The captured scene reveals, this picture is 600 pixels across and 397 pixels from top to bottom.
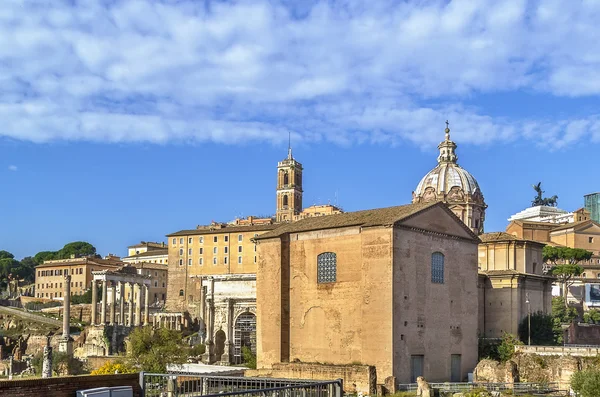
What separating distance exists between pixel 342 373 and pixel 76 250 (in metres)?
90.7

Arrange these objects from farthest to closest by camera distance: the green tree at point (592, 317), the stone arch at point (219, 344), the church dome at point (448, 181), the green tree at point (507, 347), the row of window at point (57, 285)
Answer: the row of window at point (57, 285) → the green tree at point (592, 317) → the church dome at point (448, 181) → the stone arch at point (219, 344) → the green tree at point (507, 347)

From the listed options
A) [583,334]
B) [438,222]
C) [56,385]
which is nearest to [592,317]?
[583,334]

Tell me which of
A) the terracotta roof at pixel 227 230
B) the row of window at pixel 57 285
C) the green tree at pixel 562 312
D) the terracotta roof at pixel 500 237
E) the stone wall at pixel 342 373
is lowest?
the stone wall at pixel 342 373

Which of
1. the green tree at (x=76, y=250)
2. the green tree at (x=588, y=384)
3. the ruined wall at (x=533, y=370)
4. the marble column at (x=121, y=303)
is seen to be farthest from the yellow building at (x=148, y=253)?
the green tree at (x=588, y=384)

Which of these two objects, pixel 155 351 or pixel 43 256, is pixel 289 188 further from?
pixel 155 351

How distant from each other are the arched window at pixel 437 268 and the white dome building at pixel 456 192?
24742mm

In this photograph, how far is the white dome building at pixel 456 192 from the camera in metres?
64.2

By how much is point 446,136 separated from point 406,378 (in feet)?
123

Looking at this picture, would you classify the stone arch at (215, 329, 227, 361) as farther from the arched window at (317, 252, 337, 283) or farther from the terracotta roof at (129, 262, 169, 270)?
the terracotta roof at (129, 262, 169, 270)

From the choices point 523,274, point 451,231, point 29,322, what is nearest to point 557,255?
point 523,274

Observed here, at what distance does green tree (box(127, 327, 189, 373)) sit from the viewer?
131 ft

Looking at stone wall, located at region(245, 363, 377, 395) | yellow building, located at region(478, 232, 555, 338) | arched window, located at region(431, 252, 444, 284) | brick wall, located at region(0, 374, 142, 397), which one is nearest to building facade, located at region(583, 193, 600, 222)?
yellow building, located at region(478, 232, 555, 338)

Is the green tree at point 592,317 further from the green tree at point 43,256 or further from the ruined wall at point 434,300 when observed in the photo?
the green tree at point 43,256

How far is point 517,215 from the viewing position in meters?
110
